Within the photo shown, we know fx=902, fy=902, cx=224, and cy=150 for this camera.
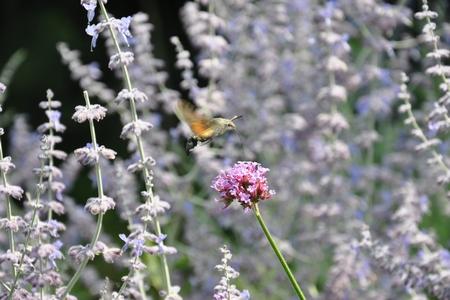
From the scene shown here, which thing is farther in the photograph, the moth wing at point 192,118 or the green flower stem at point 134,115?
the moth wing at point 192,118

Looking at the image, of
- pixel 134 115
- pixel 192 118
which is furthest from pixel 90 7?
pixel 192 118

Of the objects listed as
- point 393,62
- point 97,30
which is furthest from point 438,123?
point 393,62

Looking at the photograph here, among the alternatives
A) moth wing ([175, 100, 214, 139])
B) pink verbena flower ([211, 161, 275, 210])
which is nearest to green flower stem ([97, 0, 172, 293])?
moth wing ([175, 100, 214, 139])

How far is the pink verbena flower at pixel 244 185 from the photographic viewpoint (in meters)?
2.90

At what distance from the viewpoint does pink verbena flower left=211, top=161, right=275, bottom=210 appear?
9.51 feet

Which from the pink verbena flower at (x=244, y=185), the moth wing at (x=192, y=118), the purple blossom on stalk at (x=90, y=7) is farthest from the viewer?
the moth wing at (x=192, y=118)

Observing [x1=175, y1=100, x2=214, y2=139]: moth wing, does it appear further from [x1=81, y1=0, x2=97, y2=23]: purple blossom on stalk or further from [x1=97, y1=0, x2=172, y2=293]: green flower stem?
[x1=81, y1=0, x2=97, y2=23]: purple blossom on stalk

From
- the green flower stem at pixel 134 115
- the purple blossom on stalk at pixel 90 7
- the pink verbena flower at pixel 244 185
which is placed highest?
the purple blossom on stalk at pixel 90 7

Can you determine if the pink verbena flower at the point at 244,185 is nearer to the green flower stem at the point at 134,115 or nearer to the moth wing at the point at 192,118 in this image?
the green flower stem at the point at 134,115

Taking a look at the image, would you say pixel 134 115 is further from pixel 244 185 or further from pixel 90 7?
pixel 244 185

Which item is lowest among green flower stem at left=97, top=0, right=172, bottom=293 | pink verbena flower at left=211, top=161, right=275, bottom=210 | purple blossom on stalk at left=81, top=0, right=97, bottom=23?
pink verbena flower at left=211, top=161, right=275, bottom=210

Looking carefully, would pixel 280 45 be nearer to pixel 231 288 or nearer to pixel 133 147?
pixel 133 147

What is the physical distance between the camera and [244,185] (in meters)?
2.93

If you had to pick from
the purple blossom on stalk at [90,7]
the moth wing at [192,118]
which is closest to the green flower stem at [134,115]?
the purple blossom on stalk at [90,7]
